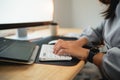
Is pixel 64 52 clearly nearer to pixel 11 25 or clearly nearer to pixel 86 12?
pixel 11 25

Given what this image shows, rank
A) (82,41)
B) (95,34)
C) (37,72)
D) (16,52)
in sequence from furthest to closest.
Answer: (95,34), (82,41), (16,52), (37,72)

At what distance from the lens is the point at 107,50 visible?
0.85 metres

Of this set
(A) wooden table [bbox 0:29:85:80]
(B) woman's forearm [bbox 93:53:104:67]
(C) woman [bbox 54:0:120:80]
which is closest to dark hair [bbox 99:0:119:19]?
(C) woman [bbox 54:0:120:80]

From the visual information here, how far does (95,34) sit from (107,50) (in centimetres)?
31

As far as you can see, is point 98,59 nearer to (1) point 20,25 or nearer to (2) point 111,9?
(2) point 111,9

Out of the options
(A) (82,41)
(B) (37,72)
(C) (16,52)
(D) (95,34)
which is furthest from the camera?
(D) (95,34)

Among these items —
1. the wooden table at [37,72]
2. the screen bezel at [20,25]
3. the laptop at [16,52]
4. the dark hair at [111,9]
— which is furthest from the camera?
the dark hair at [111,9]

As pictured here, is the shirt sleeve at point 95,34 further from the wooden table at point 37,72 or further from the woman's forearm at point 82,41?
the wooden table at point 37,72

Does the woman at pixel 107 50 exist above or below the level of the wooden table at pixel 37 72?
above

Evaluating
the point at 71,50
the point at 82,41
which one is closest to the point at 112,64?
the point at 71,50

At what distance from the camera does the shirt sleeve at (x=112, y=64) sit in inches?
27.7

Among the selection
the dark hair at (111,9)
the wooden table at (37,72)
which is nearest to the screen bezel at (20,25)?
the wooden table at (37,72)

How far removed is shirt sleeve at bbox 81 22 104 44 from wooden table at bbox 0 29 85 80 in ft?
1.30

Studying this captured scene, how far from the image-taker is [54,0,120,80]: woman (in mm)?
721
